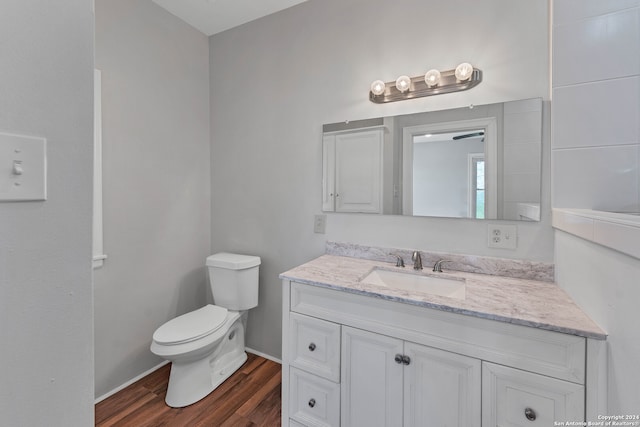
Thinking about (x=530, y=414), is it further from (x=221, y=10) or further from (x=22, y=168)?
(x=221, y=10)

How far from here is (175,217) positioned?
2127 millimetres

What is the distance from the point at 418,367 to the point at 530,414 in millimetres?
362

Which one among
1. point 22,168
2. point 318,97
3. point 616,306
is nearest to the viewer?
point 22,168

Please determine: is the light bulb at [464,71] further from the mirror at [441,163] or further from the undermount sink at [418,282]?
the undermount sink at [418,282]

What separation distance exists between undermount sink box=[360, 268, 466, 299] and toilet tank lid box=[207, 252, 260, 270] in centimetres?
90

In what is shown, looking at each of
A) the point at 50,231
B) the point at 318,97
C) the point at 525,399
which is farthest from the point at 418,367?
the point at 318,97

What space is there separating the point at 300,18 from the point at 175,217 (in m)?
1.71

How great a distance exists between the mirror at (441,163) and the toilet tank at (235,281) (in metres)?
0.71

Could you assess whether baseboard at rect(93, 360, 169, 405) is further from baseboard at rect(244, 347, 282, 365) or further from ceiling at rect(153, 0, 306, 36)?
ceiling at rect(153, 0, 306, 36)

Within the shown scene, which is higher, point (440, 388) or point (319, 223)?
point (319, 223)

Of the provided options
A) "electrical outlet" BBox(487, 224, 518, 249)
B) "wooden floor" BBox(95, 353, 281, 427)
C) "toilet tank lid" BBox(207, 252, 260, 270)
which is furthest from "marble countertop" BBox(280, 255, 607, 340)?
"wooden floor" BBox(95, 353, 281, 427)

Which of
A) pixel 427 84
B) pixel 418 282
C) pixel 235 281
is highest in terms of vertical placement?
pixel 427 84

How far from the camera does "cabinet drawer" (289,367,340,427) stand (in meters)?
1.29

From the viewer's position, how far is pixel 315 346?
133 cm
